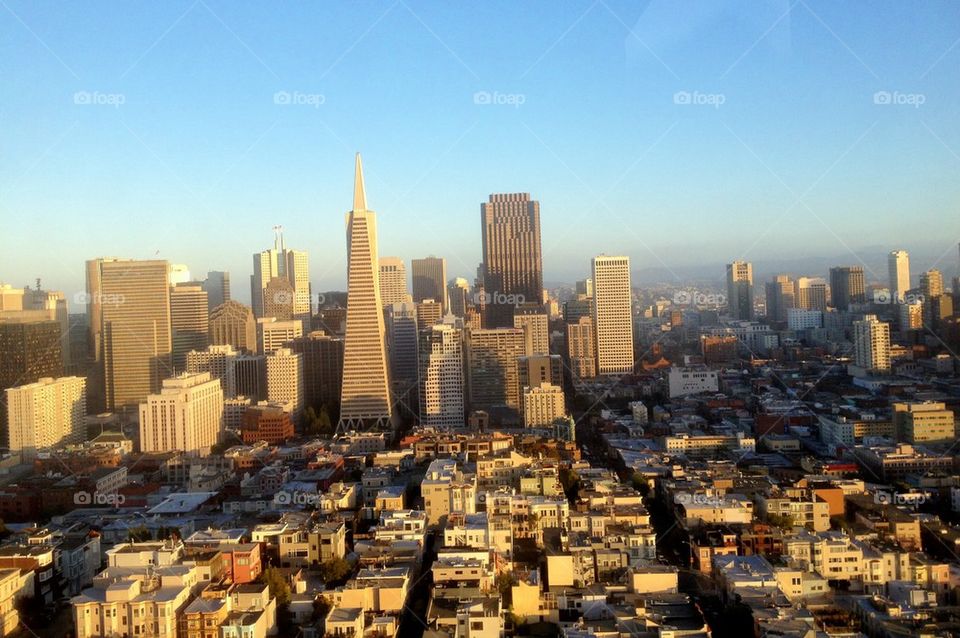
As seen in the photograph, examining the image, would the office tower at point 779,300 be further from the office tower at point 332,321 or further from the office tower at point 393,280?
the office tower at point 332,321

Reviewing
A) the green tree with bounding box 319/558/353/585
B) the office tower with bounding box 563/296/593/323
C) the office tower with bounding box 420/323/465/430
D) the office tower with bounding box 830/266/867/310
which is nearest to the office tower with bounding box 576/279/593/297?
the office tower with bounding box 563/296/593/323

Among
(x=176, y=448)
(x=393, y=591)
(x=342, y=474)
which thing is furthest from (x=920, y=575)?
(x=176, y=448)

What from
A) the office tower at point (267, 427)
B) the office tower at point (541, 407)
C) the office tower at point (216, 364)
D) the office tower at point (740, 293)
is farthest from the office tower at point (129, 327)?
the office tower at point (740, 293)

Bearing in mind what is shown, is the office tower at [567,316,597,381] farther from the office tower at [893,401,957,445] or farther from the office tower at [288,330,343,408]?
the office tower at [893,401,957,445]

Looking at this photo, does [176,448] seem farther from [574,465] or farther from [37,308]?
[574,465]

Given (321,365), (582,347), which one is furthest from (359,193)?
(582,347)
